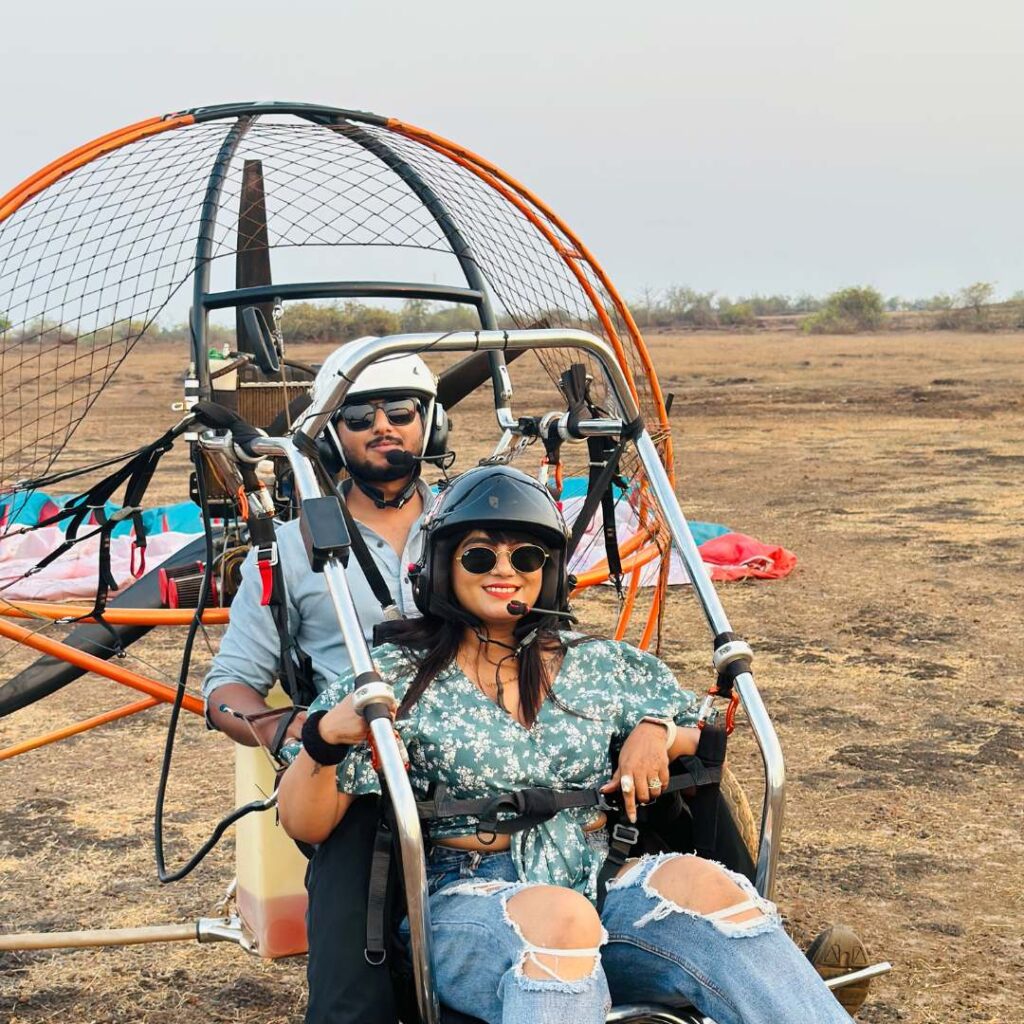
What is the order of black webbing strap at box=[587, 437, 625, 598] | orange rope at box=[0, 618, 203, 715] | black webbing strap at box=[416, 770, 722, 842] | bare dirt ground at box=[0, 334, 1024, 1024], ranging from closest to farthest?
black webbing strap at box=[416, 770, 722, 842] < black webbing strap at box=[587, 437, 625, 598] < orange rope at box=[0, 618, 203, 715] < bare dirt ground at box=[0, 334, 1024, 1024]

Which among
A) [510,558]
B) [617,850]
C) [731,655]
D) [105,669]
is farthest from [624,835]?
[105,669]

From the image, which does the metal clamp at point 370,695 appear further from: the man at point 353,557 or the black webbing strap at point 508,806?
the man at point 353,557

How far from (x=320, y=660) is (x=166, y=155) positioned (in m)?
1.75

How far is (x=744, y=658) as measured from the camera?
263 centimetres

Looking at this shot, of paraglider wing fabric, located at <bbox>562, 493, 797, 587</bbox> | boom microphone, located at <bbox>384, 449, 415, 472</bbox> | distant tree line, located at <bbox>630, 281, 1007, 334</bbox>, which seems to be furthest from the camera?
distant tree line, located at <bbox>630, 281, 1007, 334</bbox>

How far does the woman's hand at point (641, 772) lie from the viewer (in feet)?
8.23

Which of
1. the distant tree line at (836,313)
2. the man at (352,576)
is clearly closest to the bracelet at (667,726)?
the man at (352,576)

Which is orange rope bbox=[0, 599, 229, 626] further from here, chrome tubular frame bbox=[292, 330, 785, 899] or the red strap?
chrome tubular frame bbox=[292, 330, 785, 899]

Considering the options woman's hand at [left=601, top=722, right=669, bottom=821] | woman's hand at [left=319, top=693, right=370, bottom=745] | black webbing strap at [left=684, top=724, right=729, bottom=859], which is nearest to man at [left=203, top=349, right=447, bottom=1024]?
woman's hand at [left=319, top=693, right=370, bottom=745]

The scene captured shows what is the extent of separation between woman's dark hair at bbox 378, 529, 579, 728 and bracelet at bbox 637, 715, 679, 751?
141 mm

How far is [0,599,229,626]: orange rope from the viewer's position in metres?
3.70

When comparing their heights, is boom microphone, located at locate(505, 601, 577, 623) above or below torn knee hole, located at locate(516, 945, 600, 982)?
above

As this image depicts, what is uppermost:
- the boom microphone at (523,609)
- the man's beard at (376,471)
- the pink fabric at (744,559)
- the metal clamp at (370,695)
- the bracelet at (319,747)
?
the man's beard at (376,471)

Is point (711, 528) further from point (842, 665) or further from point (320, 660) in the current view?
point (320, 660)
